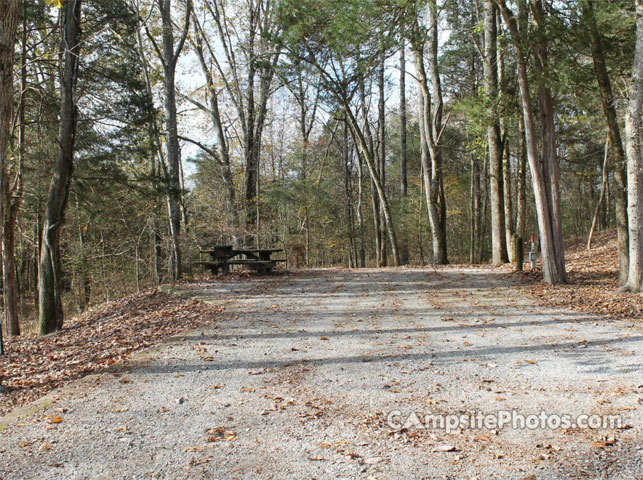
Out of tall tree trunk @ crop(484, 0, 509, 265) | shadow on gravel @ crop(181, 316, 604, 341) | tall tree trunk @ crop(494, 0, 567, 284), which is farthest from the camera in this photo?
tall tree trunk @ crop(484, 0, 509, 265)

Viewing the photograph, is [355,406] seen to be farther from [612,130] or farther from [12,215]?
[12,215]

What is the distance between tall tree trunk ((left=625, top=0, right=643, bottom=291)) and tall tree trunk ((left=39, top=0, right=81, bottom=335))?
1133cm

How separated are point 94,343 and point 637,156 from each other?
988cm

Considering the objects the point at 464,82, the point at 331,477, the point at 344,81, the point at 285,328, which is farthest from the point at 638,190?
the point at 464,82

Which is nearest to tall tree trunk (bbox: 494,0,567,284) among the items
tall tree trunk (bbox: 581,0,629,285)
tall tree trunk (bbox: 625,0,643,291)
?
tall tree trunk (bbox: 581,0,629,285)

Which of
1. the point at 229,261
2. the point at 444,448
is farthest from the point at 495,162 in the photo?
the point at 444,448

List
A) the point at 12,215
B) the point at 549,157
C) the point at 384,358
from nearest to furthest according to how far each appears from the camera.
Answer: the point at 384,358 → the point at 549,157 → the point at 12,215

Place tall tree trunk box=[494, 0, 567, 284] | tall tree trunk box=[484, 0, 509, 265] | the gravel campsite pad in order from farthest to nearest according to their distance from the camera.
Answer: tall tree trunk box=[484, 0, 509, 265]
tall tree trunk box=[494, 0, 567, 284]
the gravel campsite pad

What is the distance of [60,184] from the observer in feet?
33.1

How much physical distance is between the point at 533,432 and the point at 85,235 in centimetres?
1953

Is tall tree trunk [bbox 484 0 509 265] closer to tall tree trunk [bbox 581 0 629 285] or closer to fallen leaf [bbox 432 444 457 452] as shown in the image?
tall tree trunk [bbox 581 0 629 285]

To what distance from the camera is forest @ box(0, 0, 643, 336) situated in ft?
32.1

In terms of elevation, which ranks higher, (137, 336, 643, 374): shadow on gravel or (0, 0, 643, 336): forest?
(0, 0, 643, 336): forest

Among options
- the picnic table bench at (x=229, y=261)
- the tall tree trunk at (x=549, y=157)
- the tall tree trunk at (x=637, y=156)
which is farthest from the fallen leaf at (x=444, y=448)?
the picnic table bench at (x=229, y=261)
